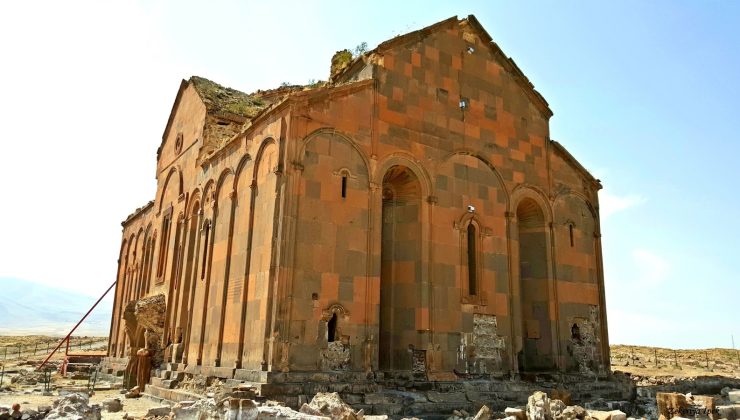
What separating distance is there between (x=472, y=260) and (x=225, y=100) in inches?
437

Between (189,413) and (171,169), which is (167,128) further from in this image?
(189,413)

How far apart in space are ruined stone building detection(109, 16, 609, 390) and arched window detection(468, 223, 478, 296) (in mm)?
39

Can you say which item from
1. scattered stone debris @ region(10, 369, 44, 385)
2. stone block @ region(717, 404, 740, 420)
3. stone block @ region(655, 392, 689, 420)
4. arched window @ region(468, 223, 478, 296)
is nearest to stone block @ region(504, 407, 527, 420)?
stone block @ region(655, 392, 689, 420)

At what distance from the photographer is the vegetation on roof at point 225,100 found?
19750mm

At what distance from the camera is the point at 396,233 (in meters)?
14.1

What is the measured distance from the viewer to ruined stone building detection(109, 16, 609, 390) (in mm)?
12102

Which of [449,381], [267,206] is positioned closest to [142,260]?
[267,206]

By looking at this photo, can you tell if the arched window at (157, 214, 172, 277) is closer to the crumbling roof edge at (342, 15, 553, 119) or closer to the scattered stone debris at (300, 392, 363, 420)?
the crumbling roof edge at (342, 15, 553, 119)

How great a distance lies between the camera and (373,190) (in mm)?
13234

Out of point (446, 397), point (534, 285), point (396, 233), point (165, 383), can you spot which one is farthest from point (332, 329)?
point (534, 285)

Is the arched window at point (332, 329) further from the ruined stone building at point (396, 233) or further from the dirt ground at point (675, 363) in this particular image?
the dirt ground at point (675, 363)

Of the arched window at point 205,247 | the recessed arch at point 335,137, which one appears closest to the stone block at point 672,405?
the recessed arch at point 335,137

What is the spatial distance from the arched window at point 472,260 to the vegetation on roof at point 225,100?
8.85 meters

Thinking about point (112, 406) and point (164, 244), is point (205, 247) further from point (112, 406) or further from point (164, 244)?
point (164, 244)
